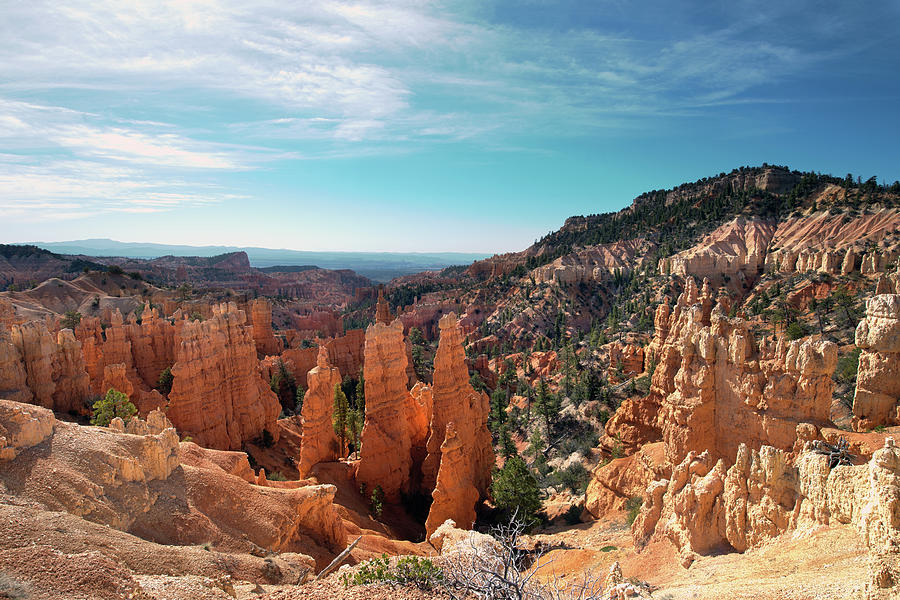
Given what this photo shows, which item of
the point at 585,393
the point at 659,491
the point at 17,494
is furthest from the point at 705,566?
the point at 585,393

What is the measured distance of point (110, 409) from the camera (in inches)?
928

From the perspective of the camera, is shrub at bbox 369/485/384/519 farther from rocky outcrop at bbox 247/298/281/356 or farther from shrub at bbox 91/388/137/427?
rocky outcrop at bbox 247/298/281/356

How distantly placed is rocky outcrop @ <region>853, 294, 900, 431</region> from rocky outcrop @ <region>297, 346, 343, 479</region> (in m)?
23.8

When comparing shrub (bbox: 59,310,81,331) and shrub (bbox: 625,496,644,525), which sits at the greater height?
shrub (bbox: 59,310,81,331)

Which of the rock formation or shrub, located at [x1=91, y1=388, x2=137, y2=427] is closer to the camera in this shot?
the rock formation

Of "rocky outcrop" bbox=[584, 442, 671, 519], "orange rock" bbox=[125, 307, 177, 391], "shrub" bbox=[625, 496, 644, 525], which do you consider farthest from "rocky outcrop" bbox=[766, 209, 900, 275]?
"orange rock" bbox=[125, 307, 177, 391]

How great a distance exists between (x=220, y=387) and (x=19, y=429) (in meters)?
21.1

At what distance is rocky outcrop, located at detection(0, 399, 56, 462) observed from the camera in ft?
39.4

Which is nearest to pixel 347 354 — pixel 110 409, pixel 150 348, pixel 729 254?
pixel 150 348

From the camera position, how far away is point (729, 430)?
61.0 feet

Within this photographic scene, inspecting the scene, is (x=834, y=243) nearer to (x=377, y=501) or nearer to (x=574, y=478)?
(x=574, y=478)

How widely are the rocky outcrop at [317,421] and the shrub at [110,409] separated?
8351 mm

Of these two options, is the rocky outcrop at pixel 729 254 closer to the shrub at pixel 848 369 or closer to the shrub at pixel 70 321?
the shrub at pixel 848 369

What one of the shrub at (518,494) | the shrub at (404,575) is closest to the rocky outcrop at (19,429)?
the shrub at (404,575)
